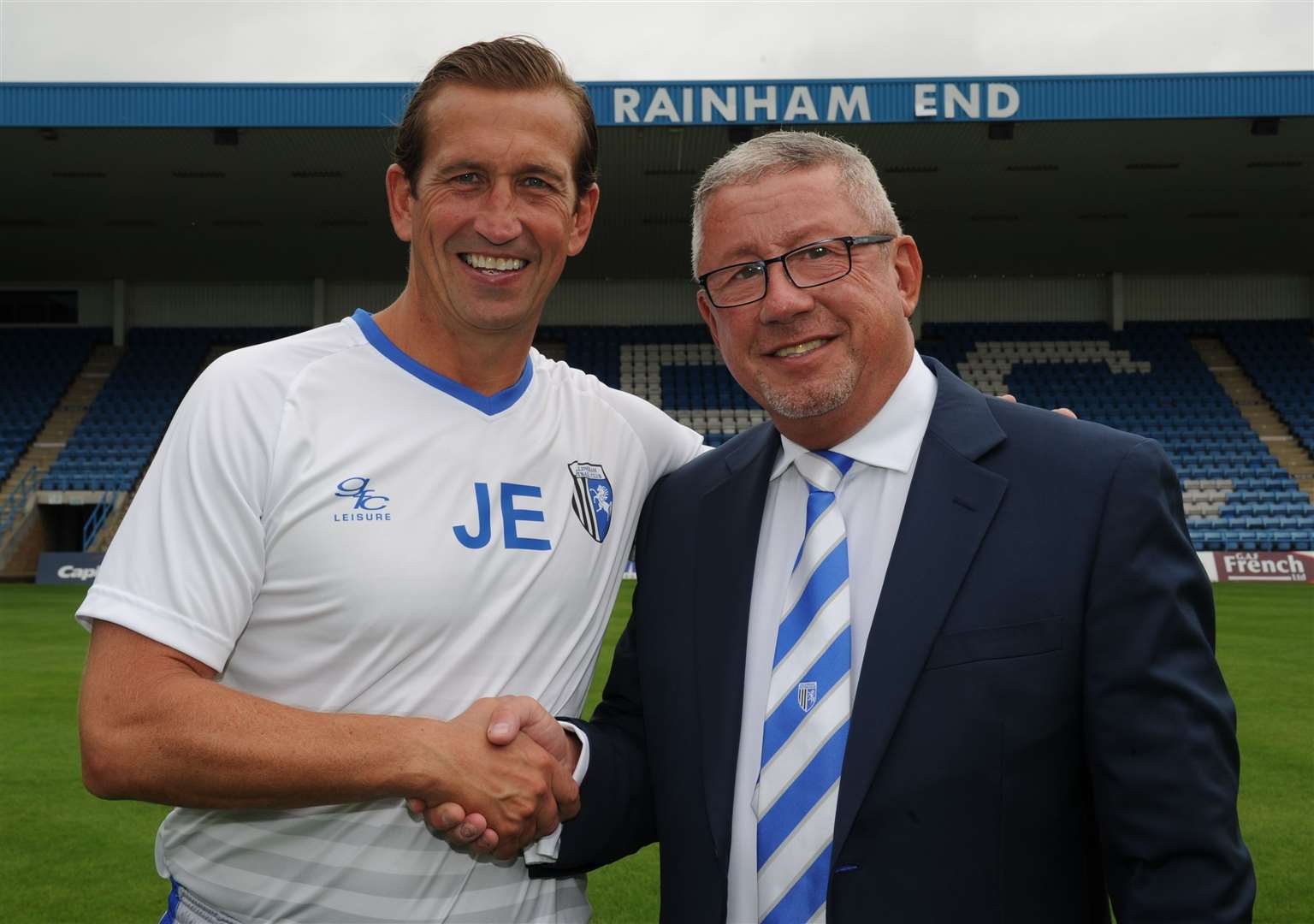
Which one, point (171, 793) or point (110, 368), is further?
point (110, 368)

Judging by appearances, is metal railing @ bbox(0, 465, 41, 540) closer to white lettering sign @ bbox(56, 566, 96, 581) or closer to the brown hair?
white lettering sign @ bbox(56, 566, 96, 581)

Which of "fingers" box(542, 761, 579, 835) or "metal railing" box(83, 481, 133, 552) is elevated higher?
"metal railing" box(83, 481, 133, 552)

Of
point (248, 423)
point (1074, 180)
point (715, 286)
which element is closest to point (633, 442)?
point (715, 286)

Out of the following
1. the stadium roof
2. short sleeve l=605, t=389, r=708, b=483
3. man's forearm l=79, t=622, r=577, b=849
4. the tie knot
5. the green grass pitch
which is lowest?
the green grass pitch

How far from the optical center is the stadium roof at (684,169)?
18828mm

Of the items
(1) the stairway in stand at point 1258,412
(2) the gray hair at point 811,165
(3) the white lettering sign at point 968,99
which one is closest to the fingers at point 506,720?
(2) the gray hair at point 811,165

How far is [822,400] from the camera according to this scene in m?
2.30

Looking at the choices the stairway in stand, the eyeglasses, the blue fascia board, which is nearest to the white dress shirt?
the eyeglasses

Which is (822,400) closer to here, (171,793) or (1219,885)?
(1219,885)

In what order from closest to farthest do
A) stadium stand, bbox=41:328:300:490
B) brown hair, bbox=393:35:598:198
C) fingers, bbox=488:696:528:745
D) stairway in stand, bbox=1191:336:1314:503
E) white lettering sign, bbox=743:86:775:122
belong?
fingers, bbox=488:696:528:745 → brown hair, bbox=393:35:598:198 → white lettering sign, bbox=743:86:775:122 → stadium stand, bbox=41:328:300:490 → stairway in stand, bbox=1191:336:1314:503

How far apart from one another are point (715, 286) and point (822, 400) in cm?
38

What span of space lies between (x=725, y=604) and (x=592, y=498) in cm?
45

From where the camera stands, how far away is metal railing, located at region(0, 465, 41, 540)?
23.1 meters

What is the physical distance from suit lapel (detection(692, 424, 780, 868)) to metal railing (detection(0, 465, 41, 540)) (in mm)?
24254
